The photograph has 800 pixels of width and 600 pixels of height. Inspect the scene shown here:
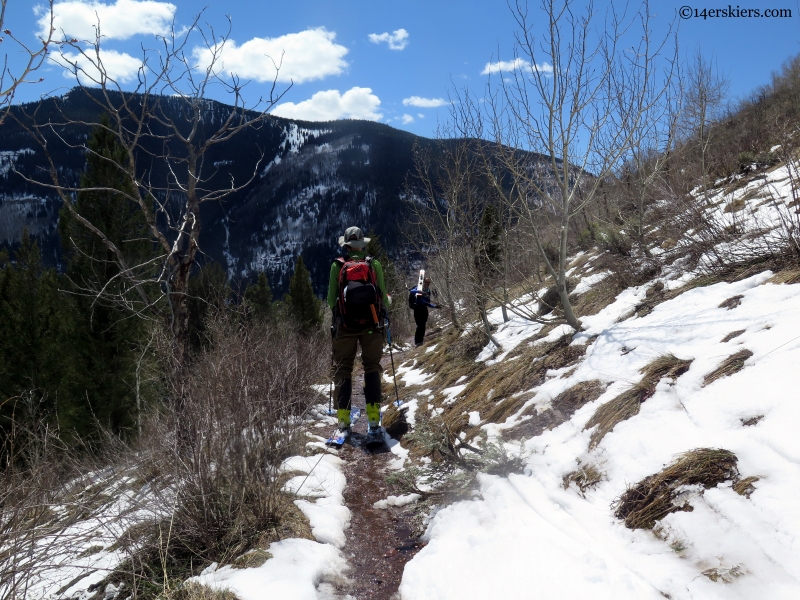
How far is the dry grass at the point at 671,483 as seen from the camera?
1.94 meters

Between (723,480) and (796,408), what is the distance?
1.49 feet

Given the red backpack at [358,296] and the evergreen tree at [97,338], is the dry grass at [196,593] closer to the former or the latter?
the red backpack at [358,296]

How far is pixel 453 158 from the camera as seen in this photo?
8.93 metres

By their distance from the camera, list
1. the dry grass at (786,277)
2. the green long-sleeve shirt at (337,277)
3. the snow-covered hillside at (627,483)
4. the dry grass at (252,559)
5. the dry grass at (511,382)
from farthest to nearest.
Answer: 1. the green long-sleeve shirt at (337,277)
2. the dry grass at (511,382)
3. the dry grass at (786,277)
4. the dry grass at (252,559)
5. the snow-covered hillside at (627,483)

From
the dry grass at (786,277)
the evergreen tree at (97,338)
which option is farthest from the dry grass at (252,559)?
the evergreen tree at (97,338)

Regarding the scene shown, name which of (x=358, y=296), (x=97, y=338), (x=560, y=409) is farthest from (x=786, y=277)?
(x=97, y=338)

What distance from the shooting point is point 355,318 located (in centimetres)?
462

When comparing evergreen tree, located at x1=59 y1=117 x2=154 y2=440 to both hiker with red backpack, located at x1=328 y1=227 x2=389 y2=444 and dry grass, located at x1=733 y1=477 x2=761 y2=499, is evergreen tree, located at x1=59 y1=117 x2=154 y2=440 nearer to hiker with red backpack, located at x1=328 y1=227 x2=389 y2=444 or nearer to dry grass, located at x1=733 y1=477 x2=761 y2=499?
hiker with red backpack, located at x1=328 y1=227 x2=389 y2=444

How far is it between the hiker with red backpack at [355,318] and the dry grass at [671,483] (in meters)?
2.91

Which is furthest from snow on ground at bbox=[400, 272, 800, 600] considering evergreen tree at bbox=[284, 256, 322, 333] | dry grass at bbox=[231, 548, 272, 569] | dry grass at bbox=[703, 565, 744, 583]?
evergreen tree at bbox=[284, 256, 322, 333]

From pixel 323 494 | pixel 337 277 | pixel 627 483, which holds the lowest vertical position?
pixel 323 494

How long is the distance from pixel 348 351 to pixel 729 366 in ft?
10.7

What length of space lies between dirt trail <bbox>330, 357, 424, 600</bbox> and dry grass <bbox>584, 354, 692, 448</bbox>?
52.3 inches

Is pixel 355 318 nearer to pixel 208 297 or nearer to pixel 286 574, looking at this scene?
pixel 286 574
